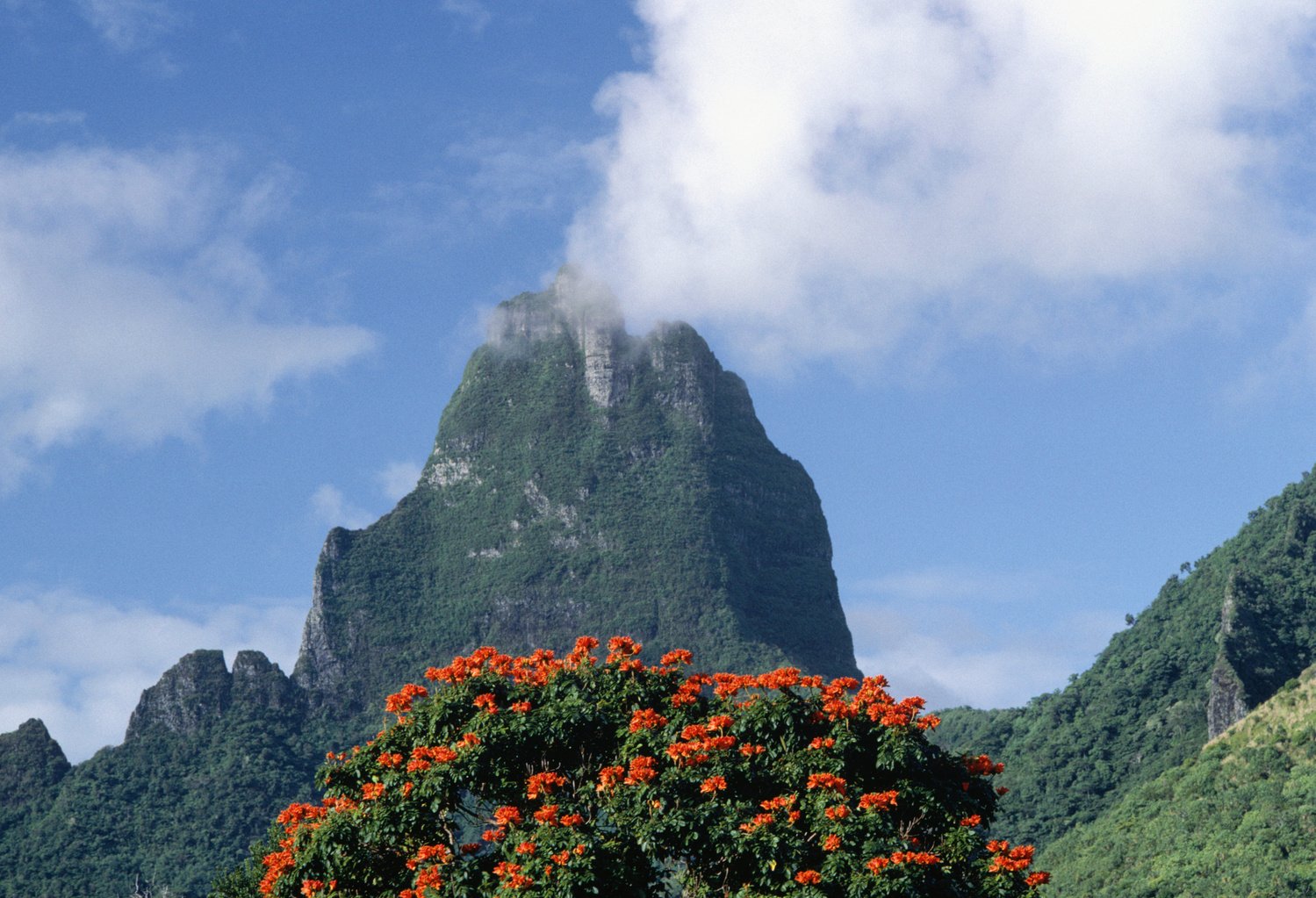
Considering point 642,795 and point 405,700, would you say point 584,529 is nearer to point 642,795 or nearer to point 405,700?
point 405,700

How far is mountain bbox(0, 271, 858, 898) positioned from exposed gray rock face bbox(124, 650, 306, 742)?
0.57ft

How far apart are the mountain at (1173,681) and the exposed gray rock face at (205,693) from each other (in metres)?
57.7

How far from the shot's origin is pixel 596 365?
170 m

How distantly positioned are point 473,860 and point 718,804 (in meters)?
3.01

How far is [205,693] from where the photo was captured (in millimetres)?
136750

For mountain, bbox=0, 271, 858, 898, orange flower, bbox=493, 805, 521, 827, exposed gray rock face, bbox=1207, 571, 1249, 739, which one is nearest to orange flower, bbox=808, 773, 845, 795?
orange flower, bbox=493, 805, 521, 827

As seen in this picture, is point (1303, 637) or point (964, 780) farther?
point (1303, 637)

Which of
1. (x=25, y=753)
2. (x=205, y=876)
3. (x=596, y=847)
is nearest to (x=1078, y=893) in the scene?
(x=596, y=847)

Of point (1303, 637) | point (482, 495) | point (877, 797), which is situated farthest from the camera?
point (482, 495)

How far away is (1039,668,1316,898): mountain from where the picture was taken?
6272 cm

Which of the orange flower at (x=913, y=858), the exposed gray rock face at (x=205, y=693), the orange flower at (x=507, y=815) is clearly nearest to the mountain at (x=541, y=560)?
the exposed gray rock face at (x=205, y=693)

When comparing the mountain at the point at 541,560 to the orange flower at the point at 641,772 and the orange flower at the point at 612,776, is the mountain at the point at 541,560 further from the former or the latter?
the orange flower at the point at 641,772

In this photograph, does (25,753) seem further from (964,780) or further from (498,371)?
(964,780)

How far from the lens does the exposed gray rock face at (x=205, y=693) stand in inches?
5325
